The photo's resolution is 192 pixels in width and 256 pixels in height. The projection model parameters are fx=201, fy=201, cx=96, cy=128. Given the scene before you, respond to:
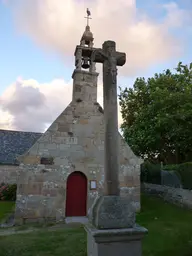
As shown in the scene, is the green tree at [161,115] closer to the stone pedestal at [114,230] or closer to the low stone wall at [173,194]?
the low stone wall at [173,194]

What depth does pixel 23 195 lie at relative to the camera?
29.7 feet

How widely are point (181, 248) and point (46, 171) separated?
6.22m

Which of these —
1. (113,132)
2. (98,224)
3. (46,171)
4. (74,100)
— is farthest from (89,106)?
(98,224)

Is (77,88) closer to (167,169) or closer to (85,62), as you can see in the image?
(85,62)

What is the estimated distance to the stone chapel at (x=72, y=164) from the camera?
9211 mm

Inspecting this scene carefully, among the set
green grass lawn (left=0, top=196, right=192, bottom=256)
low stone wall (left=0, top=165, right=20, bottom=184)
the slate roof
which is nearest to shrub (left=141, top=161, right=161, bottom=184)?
green grass lawn (left=0, top=196, right=192, bottom=256)

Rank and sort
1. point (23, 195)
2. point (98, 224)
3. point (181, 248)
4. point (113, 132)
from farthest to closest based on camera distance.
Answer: point (23, 195)
point (181, 248)
point (113, 132)
point (98, 224)

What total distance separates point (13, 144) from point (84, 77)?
13700mm

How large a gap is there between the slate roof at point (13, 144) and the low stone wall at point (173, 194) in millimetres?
12548

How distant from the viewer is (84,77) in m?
10.9

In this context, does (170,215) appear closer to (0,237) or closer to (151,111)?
(0,237)

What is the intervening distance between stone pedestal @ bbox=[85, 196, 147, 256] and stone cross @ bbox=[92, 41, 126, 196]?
283mm

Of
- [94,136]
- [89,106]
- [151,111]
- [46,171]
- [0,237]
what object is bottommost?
[0,237]

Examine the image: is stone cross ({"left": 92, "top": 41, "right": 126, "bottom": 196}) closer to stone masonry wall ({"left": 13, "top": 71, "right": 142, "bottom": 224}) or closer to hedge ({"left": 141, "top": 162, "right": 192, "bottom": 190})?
stone masonry wall ({"left": 13, "top": 71, "right": 142, "bottom": 224})
